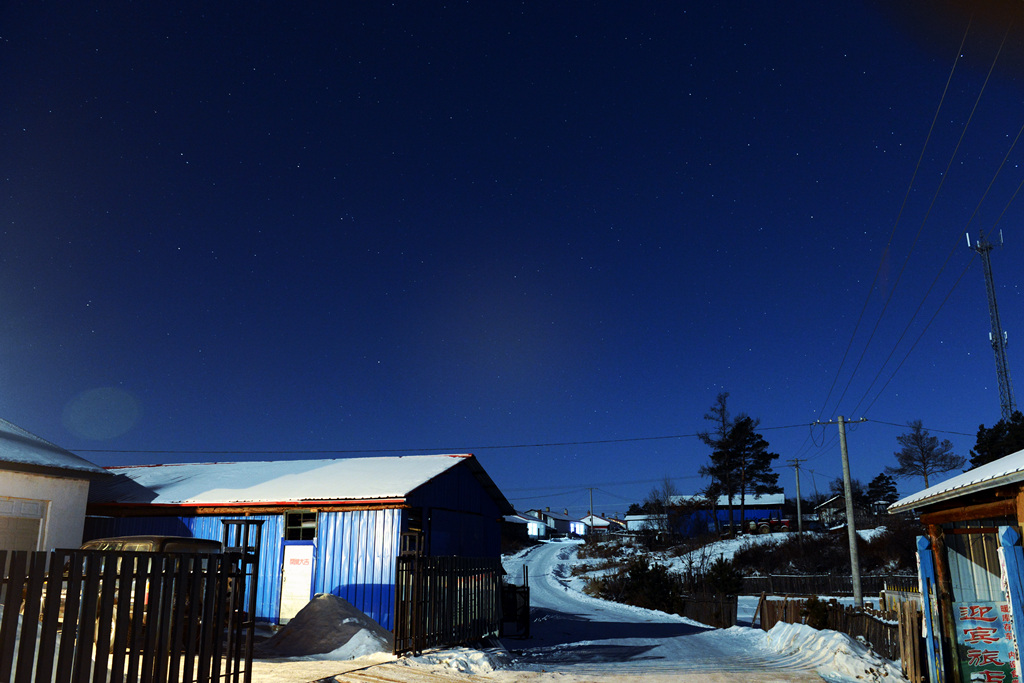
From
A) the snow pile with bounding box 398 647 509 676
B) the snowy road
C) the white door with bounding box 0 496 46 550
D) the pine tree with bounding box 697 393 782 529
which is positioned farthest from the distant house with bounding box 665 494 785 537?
the white door with bounding box 0 496 46 550

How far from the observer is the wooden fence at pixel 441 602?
13.3m

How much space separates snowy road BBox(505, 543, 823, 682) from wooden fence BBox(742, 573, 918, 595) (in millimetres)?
12356

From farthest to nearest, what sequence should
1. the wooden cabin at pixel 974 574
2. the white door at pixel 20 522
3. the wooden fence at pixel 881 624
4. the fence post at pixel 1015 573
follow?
1. the white door at pixel 20 522
2. the wooden fence at pixel 881 624
3. the wooden cabin at pixel 974 574
4. the fence post at pixel 1015 573

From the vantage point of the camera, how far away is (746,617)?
32.5 meters

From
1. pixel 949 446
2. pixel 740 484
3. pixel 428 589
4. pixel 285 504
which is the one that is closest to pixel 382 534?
pixel 285 504

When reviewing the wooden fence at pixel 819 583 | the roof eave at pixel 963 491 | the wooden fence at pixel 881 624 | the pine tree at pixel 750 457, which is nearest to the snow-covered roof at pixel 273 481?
the wooden fence at pixel 881 624

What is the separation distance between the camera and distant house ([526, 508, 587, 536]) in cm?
13052

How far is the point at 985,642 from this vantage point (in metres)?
10.1

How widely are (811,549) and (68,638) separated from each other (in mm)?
55105

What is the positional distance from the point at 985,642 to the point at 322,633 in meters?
11.4

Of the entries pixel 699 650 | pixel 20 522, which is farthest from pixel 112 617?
pixel 20 522

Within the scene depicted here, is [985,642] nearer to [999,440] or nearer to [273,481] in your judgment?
[273,481]

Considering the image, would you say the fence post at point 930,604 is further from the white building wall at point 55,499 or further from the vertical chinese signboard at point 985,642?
the white building wall at point 55,499

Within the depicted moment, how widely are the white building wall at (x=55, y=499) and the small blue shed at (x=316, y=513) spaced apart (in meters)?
1.58
